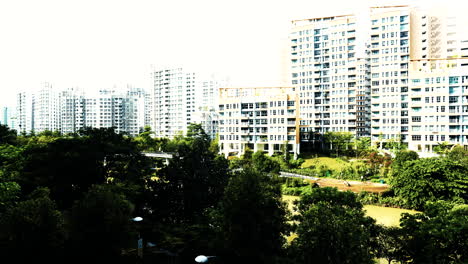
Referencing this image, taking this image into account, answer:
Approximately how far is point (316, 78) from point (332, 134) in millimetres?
11146

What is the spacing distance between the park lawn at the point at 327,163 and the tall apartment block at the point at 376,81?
8439mm

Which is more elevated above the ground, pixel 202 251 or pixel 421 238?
pixel 421 238

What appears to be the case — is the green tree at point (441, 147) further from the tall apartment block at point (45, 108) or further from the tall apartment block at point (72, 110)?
the tall apartment block at point (45, 108)

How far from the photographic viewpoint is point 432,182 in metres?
21.4

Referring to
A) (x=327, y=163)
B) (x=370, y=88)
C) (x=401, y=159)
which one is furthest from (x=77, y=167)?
(x=370, y=88)

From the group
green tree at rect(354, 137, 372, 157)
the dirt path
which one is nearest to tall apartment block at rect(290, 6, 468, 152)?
green tree at rect(354, 137, 372, 157)

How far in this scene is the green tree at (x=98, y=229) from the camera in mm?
10555

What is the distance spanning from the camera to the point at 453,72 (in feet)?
132

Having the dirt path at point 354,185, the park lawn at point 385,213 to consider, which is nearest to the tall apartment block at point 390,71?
the dirt path at point 354,185

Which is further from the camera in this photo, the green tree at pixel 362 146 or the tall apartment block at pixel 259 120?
the tall apartment block at pixel 259 120

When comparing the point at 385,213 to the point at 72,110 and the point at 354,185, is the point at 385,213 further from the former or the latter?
the point at 72,110

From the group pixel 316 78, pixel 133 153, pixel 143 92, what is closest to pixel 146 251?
pixel 133 153

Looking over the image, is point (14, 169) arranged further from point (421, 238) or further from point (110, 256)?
point (421, 238)

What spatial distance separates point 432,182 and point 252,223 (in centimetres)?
1671
